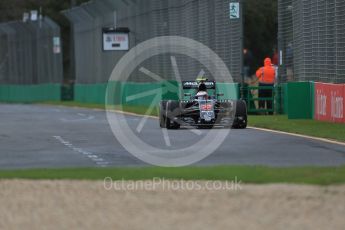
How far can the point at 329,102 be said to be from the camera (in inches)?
948

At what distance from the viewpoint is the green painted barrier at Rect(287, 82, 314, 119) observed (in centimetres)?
2600

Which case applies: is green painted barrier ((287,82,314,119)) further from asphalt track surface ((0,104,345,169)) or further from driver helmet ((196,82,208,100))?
driver helmet ((196,82,208,100))

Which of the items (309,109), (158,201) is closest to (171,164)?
(158,201)

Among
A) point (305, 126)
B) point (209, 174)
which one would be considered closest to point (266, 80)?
point (305, 126)

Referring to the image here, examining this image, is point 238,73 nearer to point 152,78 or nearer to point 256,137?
point 152,78

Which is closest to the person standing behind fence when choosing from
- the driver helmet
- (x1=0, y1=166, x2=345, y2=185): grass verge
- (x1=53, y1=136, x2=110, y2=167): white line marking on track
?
the driver helmet

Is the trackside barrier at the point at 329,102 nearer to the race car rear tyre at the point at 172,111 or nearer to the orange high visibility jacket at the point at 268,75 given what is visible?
the race car rear tyre at the point at 172,111

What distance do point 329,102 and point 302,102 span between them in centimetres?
203

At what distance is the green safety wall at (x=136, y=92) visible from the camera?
103 ft

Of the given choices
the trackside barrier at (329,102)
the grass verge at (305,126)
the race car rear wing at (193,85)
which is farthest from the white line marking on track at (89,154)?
the trackside barrier at (329,102)

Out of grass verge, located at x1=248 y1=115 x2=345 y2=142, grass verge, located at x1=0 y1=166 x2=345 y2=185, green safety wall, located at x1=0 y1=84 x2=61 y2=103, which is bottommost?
green safety wall, located at x1=0 y1=84 x2=61 y2=103

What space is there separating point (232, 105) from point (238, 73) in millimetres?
9099

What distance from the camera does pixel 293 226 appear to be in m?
9.02

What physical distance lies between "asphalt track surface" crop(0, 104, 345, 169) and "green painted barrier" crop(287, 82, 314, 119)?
3.79 meters
